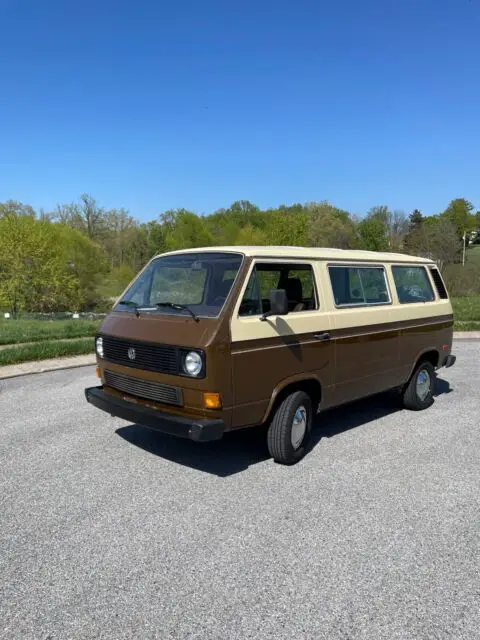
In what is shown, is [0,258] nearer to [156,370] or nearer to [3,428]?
[3,428]

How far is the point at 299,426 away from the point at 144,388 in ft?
5.22

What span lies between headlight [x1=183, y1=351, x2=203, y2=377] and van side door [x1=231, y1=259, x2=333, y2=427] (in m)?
0.31

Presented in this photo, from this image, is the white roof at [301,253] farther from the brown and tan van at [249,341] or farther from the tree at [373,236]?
the tree at [373,236]

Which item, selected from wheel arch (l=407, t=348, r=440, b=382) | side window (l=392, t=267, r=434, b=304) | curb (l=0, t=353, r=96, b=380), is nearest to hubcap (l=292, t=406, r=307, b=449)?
wheel arch (l=407, t=348, r=440, b=382)

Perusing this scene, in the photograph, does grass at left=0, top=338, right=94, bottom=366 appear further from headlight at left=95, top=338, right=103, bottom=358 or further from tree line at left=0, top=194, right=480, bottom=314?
tree line at left=0, top=194, right=480, bottom=314

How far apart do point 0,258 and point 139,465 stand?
96.9 feet

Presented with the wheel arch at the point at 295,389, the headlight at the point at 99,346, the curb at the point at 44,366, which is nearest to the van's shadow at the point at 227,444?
the wheel arch at the point at 295,389

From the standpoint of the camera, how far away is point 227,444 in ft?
18.6

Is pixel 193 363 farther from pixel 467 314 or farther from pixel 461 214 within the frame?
pixel 461 214

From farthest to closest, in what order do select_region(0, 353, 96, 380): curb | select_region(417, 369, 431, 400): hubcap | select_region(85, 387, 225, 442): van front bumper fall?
select_region(0, 353, 96, 380): curb → select_region(417, 369, 431, 400): hubcap → select_region(85, 387, 225, 442): van front bumper

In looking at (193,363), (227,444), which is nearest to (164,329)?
(193,363)

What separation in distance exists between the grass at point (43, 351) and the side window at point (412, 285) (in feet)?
23.9

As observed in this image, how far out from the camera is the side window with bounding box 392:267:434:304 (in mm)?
6855

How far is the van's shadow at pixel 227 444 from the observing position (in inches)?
201
